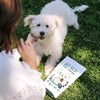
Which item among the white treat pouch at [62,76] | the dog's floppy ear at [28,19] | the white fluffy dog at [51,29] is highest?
the dog's floppy ear at [28,19]

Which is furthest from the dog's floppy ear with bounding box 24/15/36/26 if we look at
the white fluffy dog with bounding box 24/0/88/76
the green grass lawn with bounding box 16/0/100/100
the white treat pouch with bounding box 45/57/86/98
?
the white treat pouch with bounding box 45/57/86/98

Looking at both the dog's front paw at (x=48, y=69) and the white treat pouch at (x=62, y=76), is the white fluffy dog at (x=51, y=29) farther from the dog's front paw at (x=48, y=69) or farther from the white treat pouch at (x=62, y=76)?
the white treat pouch at (x=62, y=76)

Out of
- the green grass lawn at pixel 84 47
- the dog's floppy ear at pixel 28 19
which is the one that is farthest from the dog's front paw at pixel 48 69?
the dog's floppy ear at pixel 28 19

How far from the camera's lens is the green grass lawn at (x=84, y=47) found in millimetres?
2650

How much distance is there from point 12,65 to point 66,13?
8.46 feet

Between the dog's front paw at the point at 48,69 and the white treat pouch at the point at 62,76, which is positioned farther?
the dog's front paw at the point at 48,69

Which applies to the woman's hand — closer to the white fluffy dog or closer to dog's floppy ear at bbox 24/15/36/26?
the white fluffy dog

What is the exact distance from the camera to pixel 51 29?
269cm

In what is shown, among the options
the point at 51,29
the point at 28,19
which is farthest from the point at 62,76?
the point at 28,19

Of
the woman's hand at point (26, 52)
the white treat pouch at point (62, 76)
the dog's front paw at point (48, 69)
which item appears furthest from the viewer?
the dog's front paw at point (48, 69)

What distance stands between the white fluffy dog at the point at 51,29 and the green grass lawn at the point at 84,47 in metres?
0.19

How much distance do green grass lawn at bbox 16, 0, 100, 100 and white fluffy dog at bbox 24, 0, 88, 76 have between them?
0.19m

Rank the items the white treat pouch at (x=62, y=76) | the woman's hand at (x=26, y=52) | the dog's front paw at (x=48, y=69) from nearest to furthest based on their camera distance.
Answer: the woman's hand at (x=26, y=52), the white treat pouch at (x=62, y=76), the dog's front paw at (x=48, y=69)

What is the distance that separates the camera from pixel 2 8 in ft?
3.05
